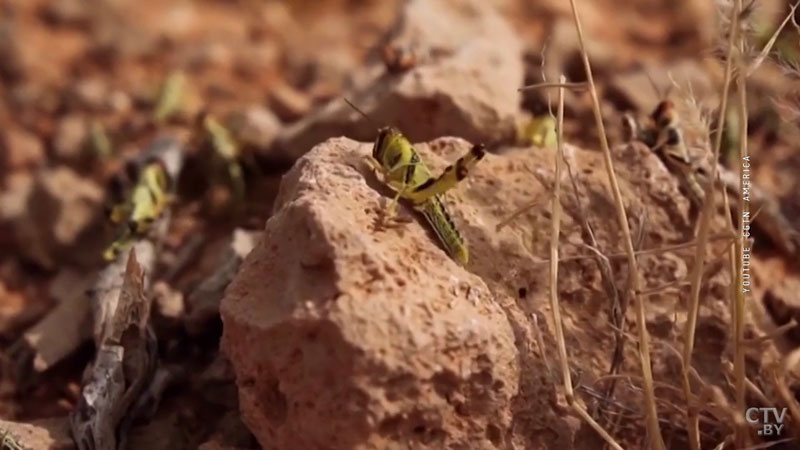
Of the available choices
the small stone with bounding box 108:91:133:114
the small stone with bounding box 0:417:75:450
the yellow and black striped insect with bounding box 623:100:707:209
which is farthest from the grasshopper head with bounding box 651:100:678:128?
the small stone with bounding box 108:91:133:114

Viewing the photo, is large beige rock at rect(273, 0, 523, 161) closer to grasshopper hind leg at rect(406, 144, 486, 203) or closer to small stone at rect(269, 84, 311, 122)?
small stone at rect(269, 84, 311, 122)

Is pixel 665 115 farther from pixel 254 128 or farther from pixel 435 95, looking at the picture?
pixel 254 128

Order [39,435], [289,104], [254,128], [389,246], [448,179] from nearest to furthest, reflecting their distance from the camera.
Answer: [389,246] < [448,179] < [39,435] < [254,128] < [289,104]

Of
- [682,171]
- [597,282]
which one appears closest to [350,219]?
[597,282]

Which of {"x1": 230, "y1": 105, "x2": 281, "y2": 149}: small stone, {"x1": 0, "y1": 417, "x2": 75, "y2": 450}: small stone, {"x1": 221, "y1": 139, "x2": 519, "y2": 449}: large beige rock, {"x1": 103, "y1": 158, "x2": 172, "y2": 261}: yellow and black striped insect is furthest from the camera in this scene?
{"x1": 230, "y1": 105, "x2": 281, "y2": 149}: small stone

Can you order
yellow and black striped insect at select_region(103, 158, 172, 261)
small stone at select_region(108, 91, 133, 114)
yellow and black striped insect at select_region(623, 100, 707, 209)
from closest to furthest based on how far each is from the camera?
yellow and black striped insect at select_region(623, 100, 707, 209) < yellow and black striped insect at select_region(103, 158, 172, 261) < small stone at select_region(108, 91, 133, 114)

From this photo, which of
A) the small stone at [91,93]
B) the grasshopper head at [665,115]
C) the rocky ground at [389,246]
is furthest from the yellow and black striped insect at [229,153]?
the grasshopper head at [665,115]

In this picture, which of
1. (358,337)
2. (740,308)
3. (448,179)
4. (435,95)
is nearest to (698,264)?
(740,308)

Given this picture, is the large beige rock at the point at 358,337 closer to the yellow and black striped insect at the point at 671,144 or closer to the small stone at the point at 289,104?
the yellow and black striped insect at the point at 671,144
